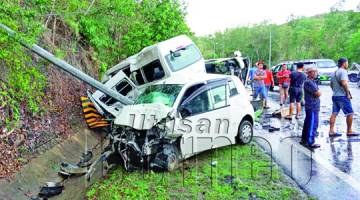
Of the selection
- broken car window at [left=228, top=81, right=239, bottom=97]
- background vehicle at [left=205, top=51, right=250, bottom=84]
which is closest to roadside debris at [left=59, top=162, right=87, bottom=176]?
broken car window at [left=228, top=81, right=239, bottom=97]

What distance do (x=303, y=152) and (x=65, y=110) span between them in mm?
7154

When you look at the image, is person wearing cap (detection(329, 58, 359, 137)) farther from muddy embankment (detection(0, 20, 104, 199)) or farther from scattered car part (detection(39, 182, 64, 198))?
scattered car part (detection(39, 182, 64, 198))

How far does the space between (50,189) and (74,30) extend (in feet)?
25.7

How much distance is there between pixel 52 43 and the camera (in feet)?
37.8

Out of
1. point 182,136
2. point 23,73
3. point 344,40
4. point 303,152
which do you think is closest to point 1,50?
point 23,73

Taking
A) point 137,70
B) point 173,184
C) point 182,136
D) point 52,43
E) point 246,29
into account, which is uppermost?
point 246,29

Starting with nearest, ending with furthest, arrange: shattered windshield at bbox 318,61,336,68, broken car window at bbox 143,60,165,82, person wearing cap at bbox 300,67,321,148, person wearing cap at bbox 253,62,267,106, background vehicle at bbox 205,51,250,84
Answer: person wearing cap at bbox 300,67,321,148 → broken car window at bbox 143,60,165,82 → person wearing cap at bbox 253,62,267,106 → background vehicle at bbox 205,51,250,84 → shattered windshield at bbox 318,61,336,68

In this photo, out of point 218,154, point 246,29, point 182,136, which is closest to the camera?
point 182,136

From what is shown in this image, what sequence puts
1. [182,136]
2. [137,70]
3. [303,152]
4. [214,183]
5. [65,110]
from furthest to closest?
1. [137,70]
2. [65,110]
3. [303,152]
4. [182,136]
5. [214,183]

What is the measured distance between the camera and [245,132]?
8.46m

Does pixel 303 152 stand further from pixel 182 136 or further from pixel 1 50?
pixel 1 50

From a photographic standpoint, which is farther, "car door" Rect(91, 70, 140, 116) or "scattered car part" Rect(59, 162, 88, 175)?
"car door" Rect(91, 70, 140, 116)

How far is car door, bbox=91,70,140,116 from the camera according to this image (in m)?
11.3

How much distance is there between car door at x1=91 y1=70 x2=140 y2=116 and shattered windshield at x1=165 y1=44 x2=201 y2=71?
158cm
